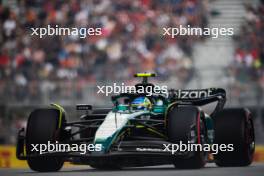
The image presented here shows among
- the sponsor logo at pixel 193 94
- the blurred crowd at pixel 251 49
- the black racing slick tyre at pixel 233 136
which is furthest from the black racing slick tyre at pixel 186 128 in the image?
the blurred crowd at pixel 251 49

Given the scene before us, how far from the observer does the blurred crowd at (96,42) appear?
2362cm

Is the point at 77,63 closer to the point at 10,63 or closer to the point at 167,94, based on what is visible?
the point at 10,63

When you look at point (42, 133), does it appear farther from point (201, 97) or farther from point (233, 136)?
point (201, 97)

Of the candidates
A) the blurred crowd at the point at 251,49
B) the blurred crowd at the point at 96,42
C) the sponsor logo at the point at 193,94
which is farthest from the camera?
the blurred crowd at the point at 96,42

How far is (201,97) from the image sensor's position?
12.6m

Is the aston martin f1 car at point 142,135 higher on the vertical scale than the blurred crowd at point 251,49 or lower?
lower

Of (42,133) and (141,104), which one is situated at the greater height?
(141,104)

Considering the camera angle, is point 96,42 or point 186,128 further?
point 96,42

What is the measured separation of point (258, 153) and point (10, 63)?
362 inches

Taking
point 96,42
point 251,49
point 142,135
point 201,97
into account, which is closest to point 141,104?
point 142,135

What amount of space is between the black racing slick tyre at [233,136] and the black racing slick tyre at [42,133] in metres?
2.27

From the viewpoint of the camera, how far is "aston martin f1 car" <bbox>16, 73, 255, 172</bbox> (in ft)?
34.5

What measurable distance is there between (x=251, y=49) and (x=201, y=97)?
11.2m

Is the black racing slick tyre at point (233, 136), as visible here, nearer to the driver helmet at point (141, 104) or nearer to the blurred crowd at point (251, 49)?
the driver helmet at point (141, 104)
